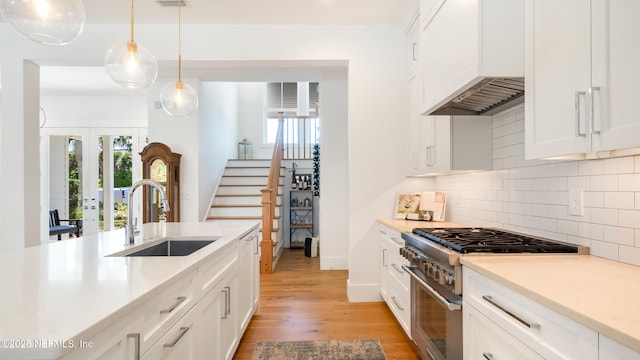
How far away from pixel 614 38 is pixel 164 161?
518 centimetres

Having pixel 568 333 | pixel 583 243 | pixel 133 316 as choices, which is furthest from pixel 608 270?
pixel 133 316

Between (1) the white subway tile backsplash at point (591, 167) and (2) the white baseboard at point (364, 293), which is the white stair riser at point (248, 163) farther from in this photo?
(1) the white subway tile backsplash at point (591, 167)

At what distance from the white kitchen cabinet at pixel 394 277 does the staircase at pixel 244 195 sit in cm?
237

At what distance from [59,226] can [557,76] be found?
7.90 m

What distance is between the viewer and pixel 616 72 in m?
1.15

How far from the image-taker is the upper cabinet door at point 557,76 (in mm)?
1284

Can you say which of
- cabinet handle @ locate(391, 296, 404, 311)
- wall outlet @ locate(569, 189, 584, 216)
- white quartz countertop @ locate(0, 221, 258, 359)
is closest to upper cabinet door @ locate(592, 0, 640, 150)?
wall outlet @ locate(569, 189, 584, 216)

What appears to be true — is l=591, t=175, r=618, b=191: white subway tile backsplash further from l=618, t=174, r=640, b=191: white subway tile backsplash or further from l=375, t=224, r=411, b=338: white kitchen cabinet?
l=375, t=224, r=411, b=338: white kitchen cabinet

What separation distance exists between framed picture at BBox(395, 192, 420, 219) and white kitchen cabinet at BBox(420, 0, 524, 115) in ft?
4.56

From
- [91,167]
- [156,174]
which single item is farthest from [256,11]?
[91,167]

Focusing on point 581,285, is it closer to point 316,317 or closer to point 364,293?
point 316,317

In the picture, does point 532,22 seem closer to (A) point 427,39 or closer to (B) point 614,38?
(B) point 614,38

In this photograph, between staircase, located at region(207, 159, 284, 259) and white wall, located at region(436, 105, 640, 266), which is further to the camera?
staircase, located at region(207, 159, 284, 259)

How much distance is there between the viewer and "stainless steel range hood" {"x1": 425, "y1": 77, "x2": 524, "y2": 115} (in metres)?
1.92
